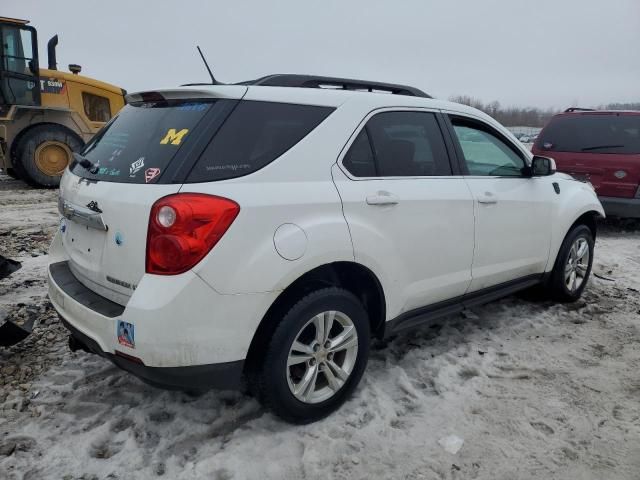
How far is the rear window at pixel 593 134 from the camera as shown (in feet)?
23.7

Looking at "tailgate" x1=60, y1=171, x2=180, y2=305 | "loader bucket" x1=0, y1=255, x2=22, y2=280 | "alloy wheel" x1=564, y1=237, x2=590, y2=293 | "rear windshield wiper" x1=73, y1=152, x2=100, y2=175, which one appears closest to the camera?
"tailgate" x1=60, y1=171, x2=180, y2=305

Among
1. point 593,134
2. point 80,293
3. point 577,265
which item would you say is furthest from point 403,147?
point 593,134

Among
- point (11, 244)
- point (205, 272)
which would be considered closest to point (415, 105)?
point (205, 272)

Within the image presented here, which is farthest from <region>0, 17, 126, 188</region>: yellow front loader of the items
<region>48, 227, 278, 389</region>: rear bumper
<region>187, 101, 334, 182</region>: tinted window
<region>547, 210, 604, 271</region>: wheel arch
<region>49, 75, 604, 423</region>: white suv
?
<region>547, 210, 604, 271</region>: wheel arch

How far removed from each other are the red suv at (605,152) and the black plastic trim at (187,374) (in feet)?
22.1

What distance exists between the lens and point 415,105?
3160mm

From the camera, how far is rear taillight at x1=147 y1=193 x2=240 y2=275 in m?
2.11

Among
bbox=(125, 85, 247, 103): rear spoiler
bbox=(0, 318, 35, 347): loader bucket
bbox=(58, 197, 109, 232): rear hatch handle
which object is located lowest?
bbox=(0, 318, 35, 347): loader bucket

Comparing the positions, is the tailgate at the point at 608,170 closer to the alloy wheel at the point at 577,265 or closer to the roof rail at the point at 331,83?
the alloy wheel at the point at 577,265

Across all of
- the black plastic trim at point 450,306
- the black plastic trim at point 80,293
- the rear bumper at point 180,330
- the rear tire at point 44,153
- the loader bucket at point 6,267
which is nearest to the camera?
the rear bumper at point 180,330

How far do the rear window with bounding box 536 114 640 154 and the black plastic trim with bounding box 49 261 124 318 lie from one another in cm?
724

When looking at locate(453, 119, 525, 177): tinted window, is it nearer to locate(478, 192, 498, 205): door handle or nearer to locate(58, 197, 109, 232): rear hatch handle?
locate(478, 192, 498, 205): door handle

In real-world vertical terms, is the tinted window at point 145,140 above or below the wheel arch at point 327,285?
above

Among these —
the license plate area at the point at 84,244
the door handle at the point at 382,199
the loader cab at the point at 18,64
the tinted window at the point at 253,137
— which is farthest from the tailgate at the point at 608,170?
the loader cab at the point at 18,64
